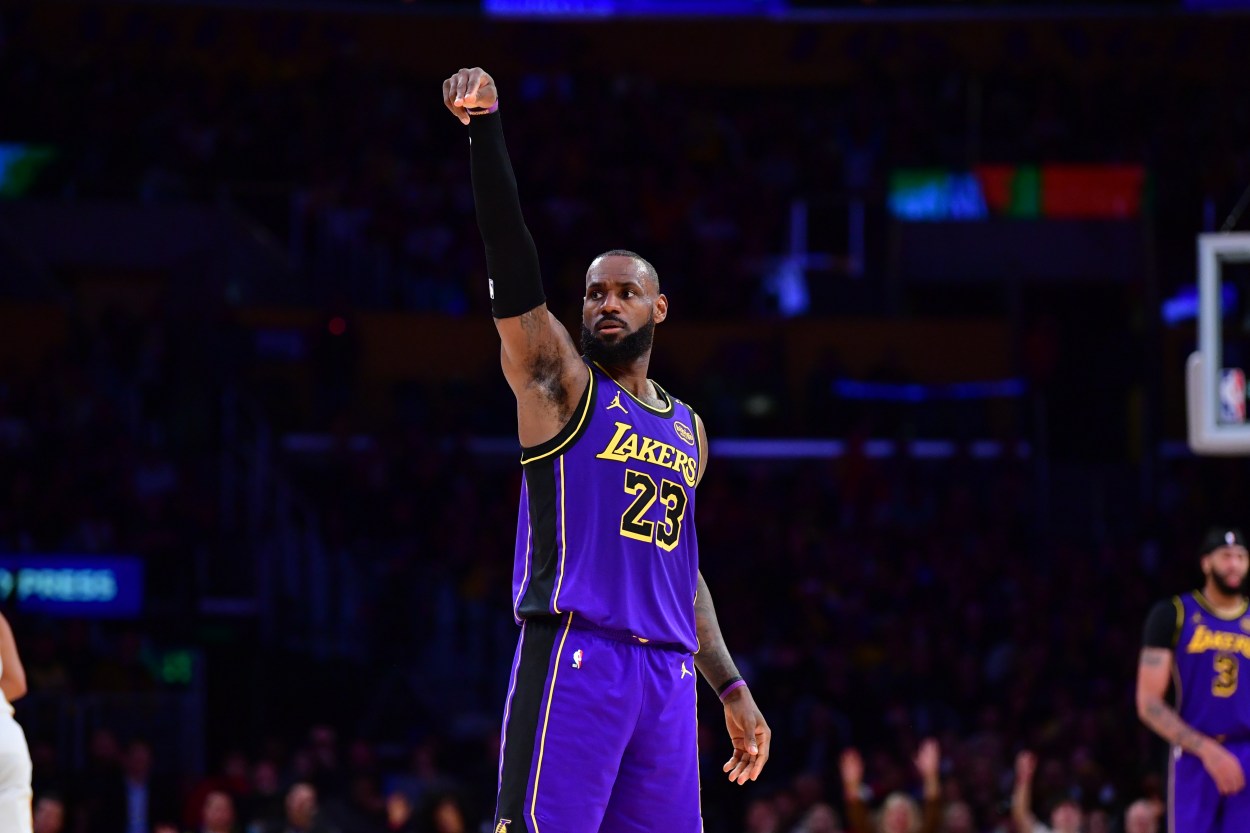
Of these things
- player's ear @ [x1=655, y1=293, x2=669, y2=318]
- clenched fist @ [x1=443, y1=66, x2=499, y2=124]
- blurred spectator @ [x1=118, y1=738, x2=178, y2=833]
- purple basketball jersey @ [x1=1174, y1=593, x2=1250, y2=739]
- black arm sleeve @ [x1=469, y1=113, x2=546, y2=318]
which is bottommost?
blurred spectator @ [x1=118, y1=738, x2=178, y2=833]

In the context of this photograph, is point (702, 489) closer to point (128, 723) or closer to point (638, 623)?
point (128, 723)

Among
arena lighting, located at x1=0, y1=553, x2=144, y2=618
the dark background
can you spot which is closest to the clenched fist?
the dark background

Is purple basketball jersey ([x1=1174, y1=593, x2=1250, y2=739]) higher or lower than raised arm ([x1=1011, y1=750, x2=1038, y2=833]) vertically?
higher

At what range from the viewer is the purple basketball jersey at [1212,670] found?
8344 mm

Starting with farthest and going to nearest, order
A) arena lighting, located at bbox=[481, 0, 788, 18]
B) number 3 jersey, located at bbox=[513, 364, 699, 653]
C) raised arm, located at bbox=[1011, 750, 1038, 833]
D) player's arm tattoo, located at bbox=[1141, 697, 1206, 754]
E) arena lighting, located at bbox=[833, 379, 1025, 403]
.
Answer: arena lighting, located at bbox=[481, 0, 788, 18] → arena lighting, located at bbox=[833, 379, 1025, 403] → raised arm, located at bbox=[1011, 750, 1038, 833] → player's arm tattoo, located at bbox=[1141, 697, 1206, 754] → number 3 jersey, located at bbox=[513, 364, 699, 653]

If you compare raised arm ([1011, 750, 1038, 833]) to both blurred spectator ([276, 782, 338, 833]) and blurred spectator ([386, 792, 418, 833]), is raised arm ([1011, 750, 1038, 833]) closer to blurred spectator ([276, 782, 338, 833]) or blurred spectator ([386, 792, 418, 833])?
blurred spectator ([386, 792, 418, 833])

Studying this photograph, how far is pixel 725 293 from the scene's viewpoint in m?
19.9

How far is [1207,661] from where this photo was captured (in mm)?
8438

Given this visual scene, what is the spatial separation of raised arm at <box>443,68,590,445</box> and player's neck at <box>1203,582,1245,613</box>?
5112mm

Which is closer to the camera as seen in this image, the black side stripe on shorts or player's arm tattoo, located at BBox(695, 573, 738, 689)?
the black side stripe on shorts

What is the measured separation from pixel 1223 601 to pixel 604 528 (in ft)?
16.2

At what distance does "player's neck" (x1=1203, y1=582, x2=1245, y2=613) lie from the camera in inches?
335

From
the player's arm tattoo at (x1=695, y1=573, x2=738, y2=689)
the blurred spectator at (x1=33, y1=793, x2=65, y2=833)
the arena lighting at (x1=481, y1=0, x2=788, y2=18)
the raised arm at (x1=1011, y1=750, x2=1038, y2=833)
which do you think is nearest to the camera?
the player's arm tattoo at (x1=695, y1=573, x2=738, y2=689)

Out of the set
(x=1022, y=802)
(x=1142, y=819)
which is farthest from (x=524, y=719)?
(x=1142, y=819)
